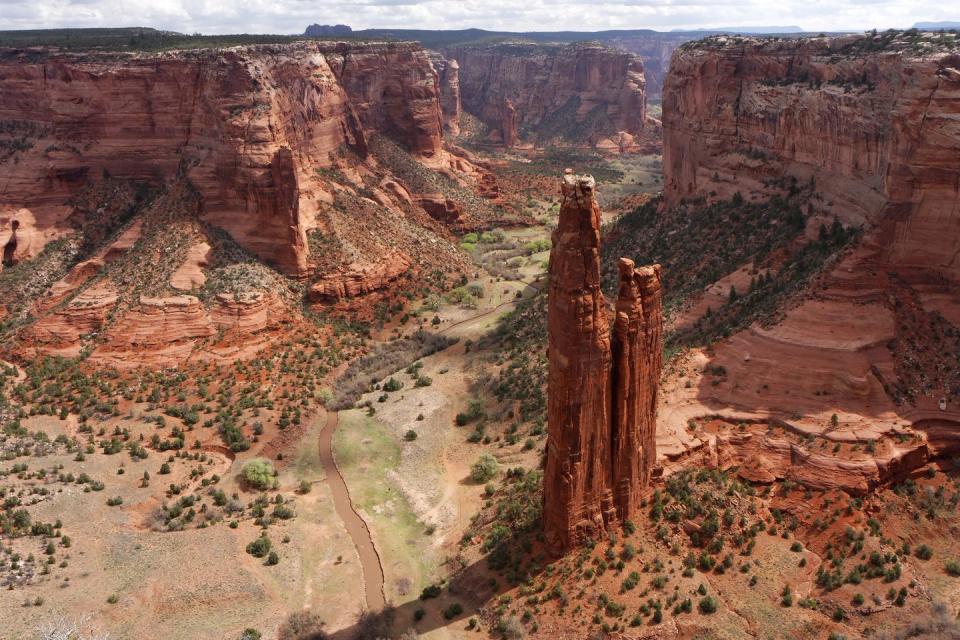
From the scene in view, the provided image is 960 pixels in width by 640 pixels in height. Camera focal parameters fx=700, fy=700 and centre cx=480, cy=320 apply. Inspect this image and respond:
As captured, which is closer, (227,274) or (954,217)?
(954,217)

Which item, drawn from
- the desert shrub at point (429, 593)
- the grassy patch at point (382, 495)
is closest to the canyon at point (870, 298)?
the desert shrub at point (429, 593)

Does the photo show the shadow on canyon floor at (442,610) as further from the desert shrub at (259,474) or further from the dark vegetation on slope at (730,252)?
the dark vegetation on slope at (730,252)

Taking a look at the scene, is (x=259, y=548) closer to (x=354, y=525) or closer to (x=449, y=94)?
(x=354, y=525)

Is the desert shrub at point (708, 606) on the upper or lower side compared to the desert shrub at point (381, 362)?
upper

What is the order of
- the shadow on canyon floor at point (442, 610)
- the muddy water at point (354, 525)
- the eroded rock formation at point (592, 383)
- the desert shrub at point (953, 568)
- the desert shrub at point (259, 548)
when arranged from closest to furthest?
the eroded rock formation at point (592, 383) < the desert shrub at point (953, 568) < the shadow on canyon floor at point (442, 610) < the muddy water at point (354, 525) < the desert shrub at point (259, 548)

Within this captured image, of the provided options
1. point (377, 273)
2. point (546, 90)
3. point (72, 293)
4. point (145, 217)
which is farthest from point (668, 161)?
point (546, 90)

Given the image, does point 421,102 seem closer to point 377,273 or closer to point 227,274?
point 377,273
